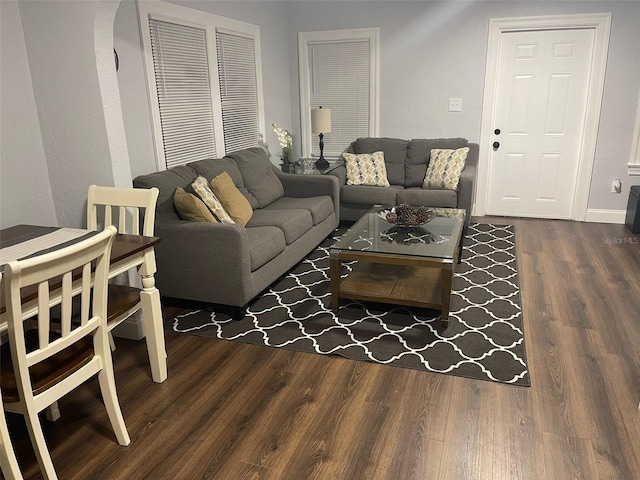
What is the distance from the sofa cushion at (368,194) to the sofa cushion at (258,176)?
27.8 inches

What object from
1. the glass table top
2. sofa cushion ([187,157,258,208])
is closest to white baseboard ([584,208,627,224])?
the glass table top

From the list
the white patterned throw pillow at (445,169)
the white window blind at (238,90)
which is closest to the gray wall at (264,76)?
the white window blind at (238,90)

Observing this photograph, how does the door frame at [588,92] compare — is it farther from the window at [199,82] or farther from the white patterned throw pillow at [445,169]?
the window at [199,82]

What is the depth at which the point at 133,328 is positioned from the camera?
115 inches

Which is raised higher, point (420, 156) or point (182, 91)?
point (182, 91)

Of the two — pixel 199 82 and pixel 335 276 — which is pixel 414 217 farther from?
pixel 199 82

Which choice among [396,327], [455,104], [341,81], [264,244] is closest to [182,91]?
[264,244]

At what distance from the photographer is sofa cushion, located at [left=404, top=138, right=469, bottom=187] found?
512 centimetres

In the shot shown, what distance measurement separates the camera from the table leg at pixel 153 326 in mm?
2354

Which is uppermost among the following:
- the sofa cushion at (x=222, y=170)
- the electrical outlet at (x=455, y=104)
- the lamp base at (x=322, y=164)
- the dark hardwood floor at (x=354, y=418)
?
the electrical outlet at (x=455, y=104)

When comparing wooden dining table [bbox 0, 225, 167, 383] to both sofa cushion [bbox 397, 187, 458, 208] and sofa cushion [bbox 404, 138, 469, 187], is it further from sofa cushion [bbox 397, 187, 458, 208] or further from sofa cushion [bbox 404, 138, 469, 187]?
sofa cushion [bbox 404, 138, 469, 187]

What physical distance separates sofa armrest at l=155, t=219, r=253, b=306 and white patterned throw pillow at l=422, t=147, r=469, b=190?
2470 millimetres

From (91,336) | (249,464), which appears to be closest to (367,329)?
(249,464)

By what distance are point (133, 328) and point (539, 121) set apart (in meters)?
4.47
